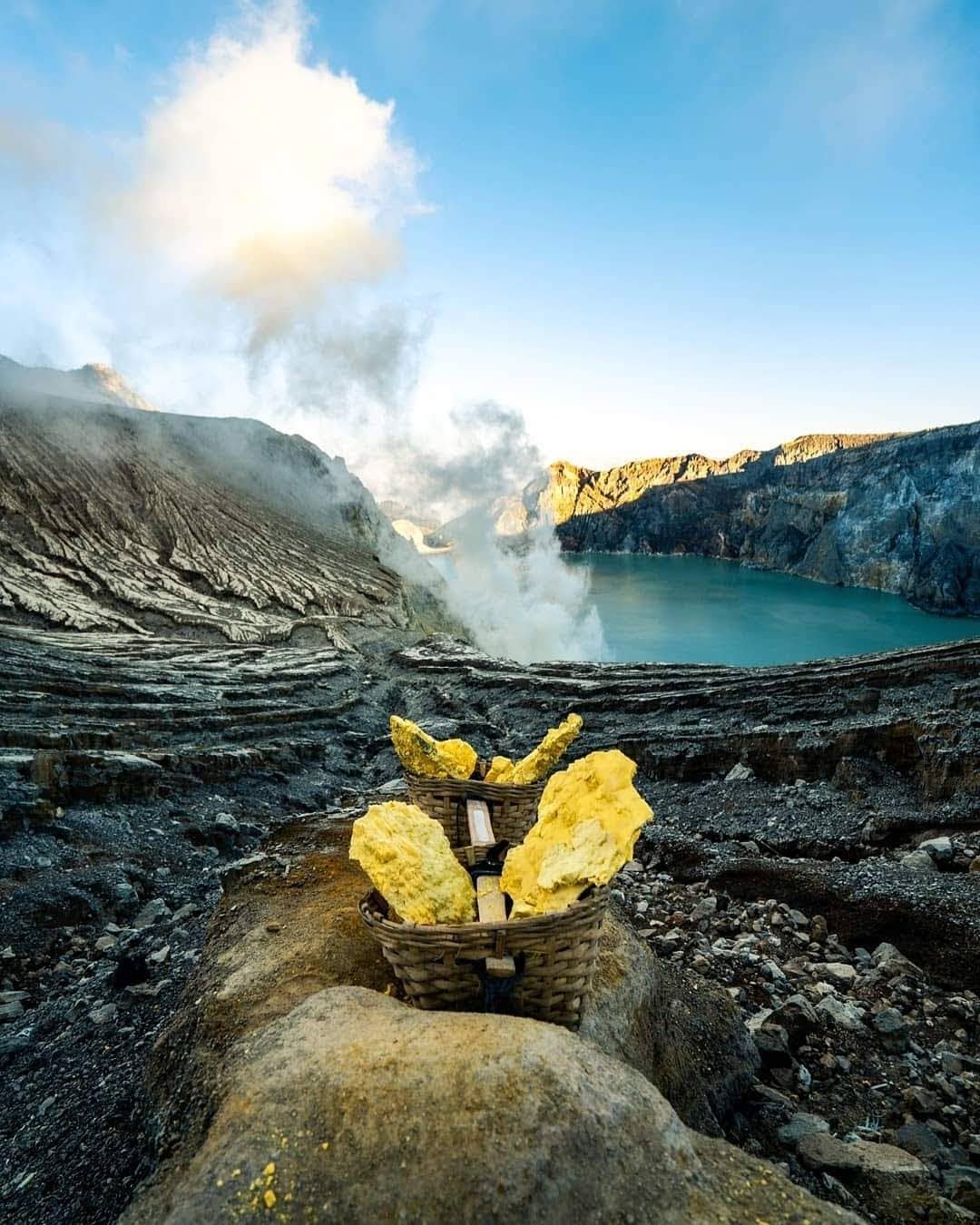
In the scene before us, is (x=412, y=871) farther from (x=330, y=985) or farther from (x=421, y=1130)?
(x=421, y=1130)

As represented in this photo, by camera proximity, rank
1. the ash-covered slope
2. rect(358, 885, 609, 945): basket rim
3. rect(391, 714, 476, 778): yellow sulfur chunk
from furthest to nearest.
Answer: the ash-covered slope
rect(391, 714, 476, 778): yellow sulfur chunk
rect(358, 885, 609, 945): basket rim

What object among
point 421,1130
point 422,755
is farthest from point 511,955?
point 422,755

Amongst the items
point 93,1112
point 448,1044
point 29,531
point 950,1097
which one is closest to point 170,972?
point 93,1112

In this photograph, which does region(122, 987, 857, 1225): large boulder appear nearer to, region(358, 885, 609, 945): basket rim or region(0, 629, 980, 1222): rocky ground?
region(358, 885, 609, 945): basket rim

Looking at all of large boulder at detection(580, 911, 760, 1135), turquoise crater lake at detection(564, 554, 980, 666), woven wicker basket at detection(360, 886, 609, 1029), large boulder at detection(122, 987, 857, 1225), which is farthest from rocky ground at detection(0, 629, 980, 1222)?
turquoise crater lake at detection(564, 554, 980, 666)

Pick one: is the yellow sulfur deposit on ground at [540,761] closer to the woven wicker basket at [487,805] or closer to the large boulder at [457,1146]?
the woven wicker basket at [487,805]

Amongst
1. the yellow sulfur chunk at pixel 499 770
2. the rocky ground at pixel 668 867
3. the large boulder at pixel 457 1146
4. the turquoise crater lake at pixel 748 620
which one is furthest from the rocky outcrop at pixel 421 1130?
the turquoise crater lake at pixel 748 620

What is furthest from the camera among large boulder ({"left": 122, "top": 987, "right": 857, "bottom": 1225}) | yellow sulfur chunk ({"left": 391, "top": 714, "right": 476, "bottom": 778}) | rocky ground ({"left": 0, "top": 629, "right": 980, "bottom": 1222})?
yellow sulfur chunk ({"left": 391, "top": 714, "right": 476, "bottom": 778})
